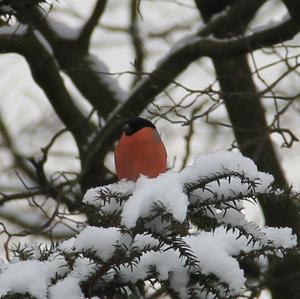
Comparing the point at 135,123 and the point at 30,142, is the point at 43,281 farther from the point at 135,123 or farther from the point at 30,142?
the point at 30,142

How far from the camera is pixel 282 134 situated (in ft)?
13.9

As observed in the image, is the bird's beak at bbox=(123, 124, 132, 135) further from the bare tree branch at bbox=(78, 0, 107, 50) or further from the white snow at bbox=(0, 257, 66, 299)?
the white snow at bbox=(0, 257, 66, 299)

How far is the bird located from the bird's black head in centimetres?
9

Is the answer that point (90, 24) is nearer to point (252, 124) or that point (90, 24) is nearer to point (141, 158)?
point (252, 124)

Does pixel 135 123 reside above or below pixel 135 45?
below

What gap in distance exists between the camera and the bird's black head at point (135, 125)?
419cm

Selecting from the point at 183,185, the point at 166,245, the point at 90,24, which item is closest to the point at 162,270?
the point at 166,245

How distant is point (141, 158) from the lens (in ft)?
12.3

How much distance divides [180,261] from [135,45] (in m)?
5.54

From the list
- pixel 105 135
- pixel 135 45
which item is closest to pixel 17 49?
pixel 105 135

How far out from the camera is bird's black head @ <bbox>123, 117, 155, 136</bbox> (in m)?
4.19

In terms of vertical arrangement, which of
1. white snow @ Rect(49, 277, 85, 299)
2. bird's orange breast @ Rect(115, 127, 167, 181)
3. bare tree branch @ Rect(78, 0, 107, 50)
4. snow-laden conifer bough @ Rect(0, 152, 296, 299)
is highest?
bare tree branch @ Rect(78, 0, 107, 50)

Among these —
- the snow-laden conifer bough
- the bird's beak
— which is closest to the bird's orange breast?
the bird's beak

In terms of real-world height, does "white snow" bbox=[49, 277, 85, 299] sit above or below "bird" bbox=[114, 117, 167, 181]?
below
